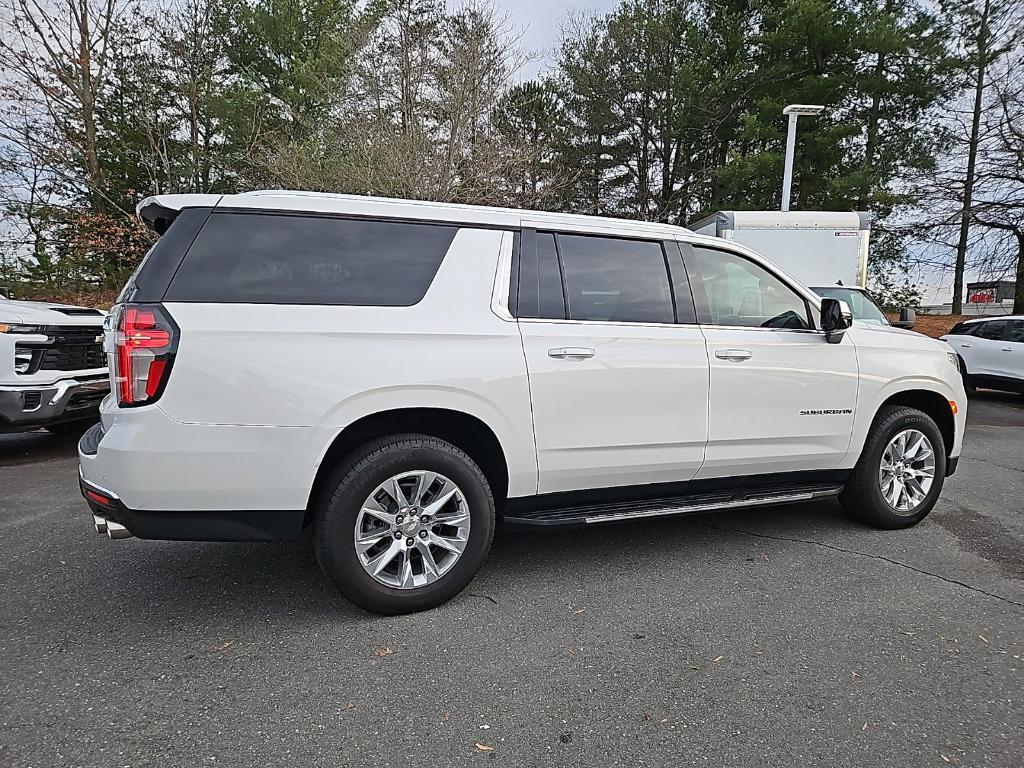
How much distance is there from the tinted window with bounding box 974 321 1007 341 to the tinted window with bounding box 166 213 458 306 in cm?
1159

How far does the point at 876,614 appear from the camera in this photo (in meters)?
3.08

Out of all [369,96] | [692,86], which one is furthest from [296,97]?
[692,86]

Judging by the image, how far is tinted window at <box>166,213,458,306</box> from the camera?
277cm

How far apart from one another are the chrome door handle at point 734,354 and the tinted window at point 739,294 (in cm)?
18

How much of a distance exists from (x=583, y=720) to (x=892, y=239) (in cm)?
2294

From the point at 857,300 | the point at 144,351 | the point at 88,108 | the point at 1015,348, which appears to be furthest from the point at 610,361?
the point at 88,108

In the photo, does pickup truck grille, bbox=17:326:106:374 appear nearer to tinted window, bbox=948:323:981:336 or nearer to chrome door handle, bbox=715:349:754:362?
chrome door handle, bbox=715:349:754:362

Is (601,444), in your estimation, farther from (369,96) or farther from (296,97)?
(296,97)

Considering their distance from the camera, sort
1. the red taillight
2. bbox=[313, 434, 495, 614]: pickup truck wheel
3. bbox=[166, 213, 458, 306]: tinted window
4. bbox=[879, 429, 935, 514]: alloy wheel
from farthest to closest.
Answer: bbox=[879, 429, 935, 514]: alloy wheel, bbox=[313, 434, 495, 614]: pickup truck wheel, bbox=[166, 213, 458, 306]: tinted window, the red taillight

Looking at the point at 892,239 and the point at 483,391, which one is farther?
the point at 892,239

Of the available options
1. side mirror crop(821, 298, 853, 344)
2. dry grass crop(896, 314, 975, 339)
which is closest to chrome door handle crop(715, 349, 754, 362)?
side mirror crop(821, 298, 853, 344)

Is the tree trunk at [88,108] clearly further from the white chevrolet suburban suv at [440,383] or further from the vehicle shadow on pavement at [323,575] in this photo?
the white chevrolet suburban suv at [440,383]

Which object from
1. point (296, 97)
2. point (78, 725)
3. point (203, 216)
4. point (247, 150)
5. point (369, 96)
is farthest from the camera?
point (296, 97)

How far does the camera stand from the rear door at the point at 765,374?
12.0 feet
